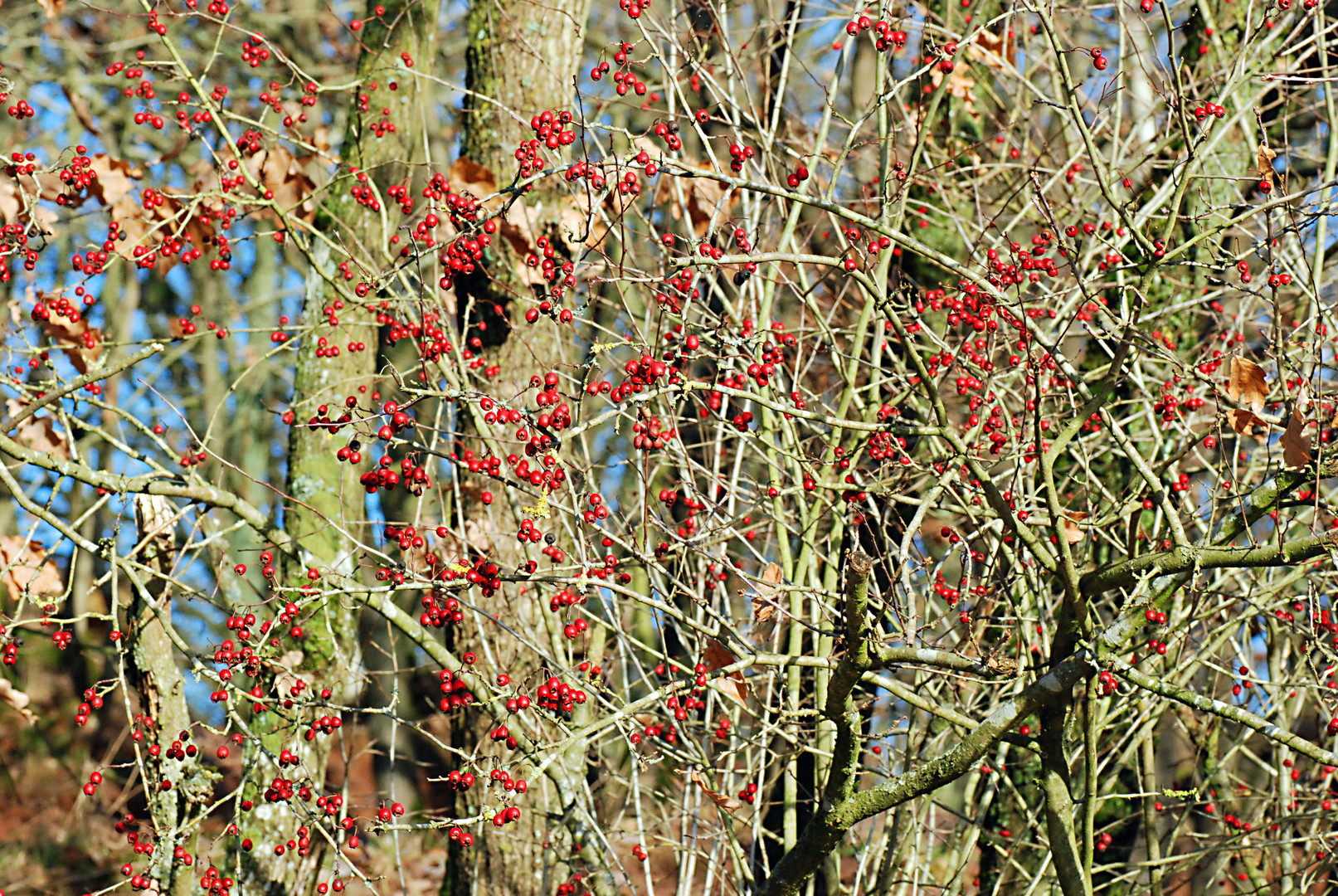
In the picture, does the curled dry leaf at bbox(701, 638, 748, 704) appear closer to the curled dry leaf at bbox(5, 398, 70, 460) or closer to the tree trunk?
the tree trunk

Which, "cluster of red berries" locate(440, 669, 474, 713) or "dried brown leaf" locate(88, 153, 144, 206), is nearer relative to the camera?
"cluster of red berries" locate(440, 669, 474, 713)

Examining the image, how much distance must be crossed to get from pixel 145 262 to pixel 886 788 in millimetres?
2792

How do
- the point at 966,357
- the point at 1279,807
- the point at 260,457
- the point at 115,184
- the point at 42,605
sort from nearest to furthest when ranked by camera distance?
the point at 42,605
the point at 966,357
the point at 115,184
the point at 1279,807
the point at 260,457

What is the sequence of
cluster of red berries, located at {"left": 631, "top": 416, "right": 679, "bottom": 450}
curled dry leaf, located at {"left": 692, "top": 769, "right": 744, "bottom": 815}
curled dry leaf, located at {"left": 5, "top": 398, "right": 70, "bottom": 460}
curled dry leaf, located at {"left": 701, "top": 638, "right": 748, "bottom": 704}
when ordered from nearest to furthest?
cluster of red berries, located at {"left": 631, "top": 416, "right": 679, "bottom": 450} < curled dry leaf, located at {"left": 701, "top": 638, "right": 748, "bottom": 704} < curled dry leaf, located at {"left": 692, "top": 769, "right": 744, "bottom": 815} < curled dry leaf, located at {"left": 5, "top": 398, "right": 70, "bottom": 460}

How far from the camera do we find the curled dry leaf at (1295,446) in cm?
258

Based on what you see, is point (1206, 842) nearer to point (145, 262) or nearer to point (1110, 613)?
point (1110, 613)

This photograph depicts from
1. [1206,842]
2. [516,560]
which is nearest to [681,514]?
[516,560]

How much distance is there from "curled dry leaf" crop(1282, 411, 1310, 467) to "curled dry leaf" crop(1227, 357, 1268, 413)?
0.37 metres

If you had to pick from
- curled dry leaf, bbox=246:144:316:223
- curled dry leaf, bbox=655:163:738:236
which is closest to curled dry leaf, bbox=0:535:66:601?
curled dry leaf, bbox=246:144:316:223

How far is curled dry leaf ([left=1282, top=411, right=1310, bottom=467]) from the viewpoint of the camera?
102 inches

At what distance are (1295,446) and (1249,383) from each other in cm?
47

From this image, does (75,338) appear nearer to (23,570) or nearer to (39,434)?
(39,434)

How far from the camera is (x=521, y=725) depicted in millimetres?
4188

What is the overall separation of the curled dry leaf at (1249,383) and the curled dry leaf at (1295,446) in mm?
374
